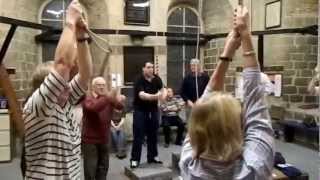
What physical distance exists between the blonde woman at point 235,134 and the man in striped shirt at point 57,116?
47 centimetres

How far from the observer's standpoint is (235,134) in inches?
38.6

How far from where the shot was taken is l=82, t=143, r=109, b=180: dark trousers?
3342mm

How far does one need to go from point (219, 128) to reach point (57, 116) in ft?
1.95

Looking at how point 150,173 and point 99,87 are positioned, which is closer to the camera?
point 99,87

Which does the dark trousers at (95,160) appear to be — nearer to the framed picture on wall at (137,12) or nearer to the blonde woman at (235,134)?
the blonde woman at (235,134)

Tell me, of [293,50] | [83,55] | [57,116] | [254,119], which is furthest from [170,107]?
[254,119]

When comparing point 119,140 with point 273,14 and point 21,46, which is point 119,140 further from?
point 273,14

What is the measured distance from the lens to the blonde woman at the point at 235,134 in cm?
98

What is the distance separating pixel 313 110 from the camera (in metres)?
6.38

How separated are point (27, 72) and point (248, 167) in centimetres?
551

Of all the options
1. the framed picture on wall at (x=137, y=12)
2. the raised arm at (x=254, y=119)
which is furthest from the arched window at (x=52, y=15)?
the raised arm at (x=254, y=119)

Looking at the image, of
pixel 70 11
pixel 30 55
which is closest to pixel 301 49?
pixel 30 55

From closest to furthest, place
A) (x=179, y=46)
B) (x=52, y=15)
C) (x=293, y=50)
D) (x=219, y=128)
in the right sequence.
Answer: (x=219, y=128), (x=52, y=15), (x=293, y=50), (x=179, y=46)

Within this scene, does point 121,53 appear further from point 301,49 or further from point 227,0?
point 301,49
